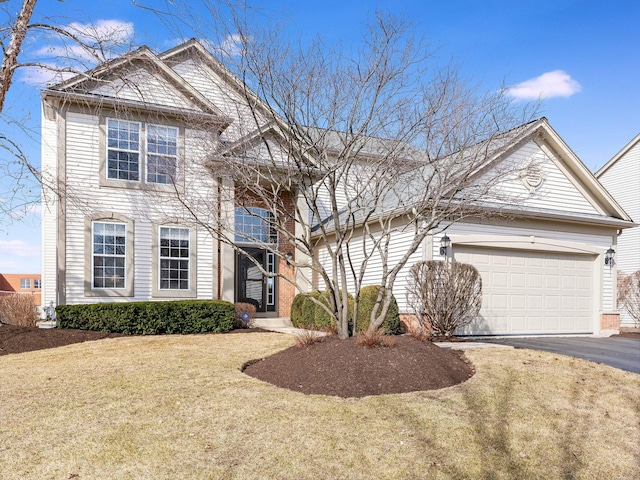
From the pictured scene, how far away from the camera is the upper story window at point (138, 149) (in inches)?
540

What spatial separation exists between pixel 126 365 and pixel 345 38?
20.6 feet

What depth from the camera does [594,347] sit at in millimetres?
11484

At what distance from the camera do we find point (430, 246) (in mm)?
12391

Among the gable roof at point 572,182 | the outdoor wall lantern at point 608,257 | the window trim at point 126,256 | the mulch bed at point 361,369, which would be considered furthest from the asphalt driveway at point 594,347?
the window trim at point 126,256

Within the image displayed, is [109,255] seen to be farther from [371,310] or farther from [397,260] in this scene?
[397,260]

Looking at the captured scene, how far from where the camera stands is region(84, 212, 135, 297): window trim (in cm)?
1326

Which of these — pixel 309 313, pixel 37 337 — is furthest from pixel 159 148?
pixel 309 313

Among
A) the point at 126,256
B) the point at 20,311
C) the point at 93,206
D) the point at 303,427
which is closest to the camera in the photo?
the point at 303,427

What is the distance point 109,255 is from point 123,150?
276cm

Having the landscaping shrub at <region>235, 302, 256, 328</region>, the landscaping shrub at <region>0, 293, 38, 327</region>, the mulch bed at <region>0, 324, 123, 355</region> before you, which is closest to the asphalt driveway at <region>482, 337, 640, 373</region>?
the landscaping shrub at <region>235, 302, 256, 328</region>

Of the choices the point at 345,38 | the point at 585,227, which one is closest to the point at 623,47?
the point at 585,227

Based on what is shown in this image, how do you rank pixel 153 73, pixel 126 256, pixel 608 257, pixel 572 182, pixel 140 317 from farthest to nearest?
1. pixel 608 257
2. pixel 572 182
3. pixel 153 73
4. pixel 126 256
5. pixel 140 317

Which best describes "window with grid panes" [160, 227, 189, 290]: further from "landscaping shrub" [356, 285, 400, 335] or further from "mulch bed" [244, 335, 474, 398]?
"mulch bed" [244, 335, 474, 398]

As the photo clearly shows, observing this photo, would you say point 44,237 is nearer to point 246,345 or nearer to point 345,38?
point 246,345
